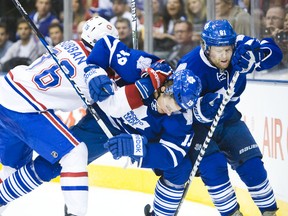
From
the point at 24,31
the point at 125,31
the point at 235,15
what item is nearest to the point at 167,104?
the point at 235,15

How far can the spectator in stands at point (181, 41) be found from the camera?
20.3ft

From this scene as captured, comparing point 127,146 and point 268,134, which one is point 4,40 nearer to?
point 268,134

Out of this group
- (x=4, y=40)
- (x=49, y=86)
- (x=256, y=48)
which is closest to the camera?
(x=256, y=48)

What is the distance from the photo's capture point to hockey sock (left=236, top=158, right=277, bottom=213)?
390 cm

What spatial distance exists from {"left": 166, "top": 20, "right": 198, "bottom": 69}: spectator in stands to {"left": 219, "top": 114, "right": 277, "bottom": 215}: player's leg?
225 centimetres

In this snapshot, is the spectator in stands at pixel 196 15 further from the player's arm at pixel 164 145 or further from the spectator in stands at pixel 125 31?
the player's arm at pixel 164 145

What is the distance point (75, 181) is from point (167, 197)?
0.49 metres

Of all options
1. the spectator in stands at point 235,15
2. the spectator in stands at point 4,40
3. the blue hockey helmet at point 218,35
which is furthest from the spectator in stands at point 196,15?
the blue hockey helmet at point 218,35

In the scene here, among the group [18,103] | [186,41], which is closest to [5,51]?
[186,41]

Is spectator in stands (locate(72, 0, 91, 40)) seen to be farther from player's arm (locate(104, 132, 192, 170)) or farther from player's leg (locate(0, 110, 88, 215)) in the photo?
player's arm (locate(104, 132, 192, 170))

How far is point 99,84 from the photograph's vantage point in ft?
11.5

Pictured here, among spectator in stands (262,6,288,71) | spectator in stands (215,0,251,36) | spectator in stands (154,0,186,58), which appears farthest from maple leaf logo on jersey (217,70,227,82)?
spectator in stands (154,0,186,58)

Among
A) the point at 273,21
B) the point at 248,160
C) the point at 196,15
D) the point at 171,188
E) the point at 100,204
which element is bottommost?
the point at 100,204

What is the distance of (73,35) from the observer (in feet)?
22.2
